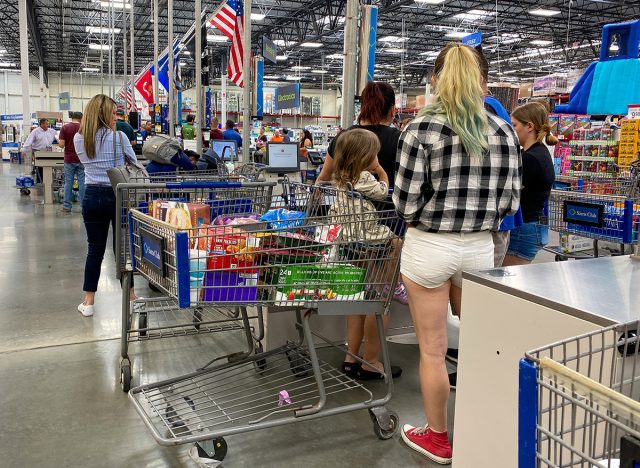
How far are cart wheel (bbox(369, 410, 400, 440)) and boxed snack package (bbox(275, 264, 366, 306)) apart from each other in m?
0.57

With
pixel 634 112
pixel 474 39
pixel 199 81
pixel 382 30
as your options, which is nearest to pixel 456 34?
pixel 382 30

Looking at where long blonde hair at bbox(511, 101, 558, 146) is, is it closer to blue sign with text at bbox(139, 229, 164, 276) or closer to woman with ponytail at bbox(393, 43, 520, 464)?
woman with ponytail at bbox(393, 43, 520, 464)

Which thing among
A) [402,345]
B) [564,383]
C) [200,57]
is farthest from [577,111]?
[200,57]

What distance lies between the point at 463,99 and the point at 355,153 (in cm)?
87

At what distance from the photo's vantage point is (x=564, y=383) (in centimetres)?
81

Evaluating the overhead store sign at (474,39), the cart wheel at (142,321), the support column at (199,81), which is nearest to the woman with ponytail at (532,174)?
the cart wheel at (142,321)

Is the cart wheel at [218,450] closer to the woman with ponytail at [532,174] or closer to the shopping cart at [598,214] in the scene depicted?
the woman with ponytail at [532,174]

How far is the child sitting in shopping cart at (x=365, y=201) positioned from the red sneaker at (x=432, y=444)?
67 centimetres

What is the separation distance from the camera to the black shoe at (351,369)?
134 inches

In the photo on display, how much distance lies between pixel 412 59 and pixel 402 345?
32535mm

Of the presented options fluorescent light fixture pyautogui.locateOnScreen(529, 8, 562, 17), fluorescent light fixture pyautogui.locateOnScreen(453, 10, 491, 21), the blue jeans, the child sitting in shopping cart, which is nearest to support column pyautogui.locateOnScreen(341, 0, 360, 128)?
the child sitting in shopping cart

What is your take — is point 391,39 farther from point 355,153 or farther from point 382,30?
point 355,153

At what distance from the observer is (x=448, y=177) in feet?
7.43

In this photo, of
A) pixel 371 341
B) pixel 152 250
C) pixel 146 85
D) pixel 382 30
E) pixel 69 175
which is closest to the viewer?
pixel 152 250
